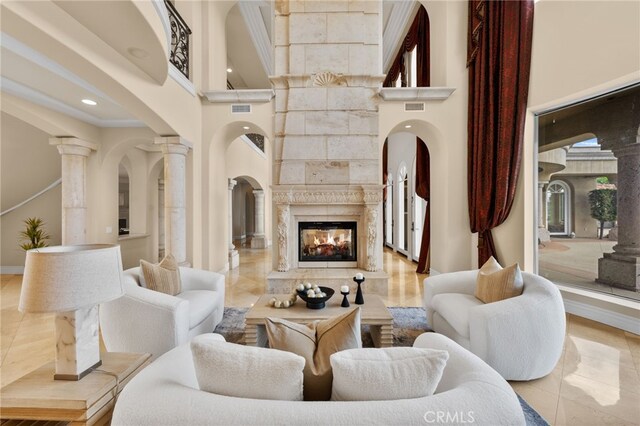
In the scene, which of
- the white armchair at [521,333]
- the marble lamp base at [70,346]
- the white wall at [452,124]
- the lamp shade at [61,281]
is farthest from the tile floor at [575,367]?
the lamp shade at [61,281]

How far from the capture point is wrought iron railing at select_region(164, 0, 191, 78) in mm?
4133

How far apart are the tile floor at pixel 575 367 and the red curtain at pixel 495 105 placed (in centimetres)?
167

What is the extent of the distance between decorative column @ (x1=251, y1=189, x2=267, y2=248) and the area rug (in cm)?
577

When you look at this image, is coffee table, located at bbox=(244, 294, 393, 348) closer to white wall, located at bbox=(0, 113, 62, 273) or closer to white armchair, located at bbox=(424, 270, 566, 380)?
white armchair, located at bbox=(424, 270, 566, 380)

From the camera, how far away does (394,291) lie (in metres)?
4.60

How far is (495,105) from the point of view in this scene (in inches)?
169

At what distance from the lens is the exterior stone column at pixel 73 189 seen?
15.3ft

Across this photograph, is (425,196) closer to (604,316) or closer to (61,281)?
(604,316)

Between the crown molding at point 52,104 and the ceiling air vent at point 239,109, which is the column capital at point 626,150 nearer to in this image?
→ the ceiling air vent at point 239,109

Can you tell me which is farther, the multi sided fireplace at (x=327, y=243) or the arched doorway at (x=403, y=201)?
the arched doorway at (x=403, y=201)

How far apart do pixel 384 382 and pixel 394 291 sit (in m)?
3.76

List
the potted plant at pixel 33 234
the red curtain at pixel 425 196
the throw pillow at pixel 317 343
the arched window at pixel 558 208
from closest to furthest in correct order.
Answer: the throw pillow at pixel 317 343, the arched window at pixel 558 208, the potted plant at pixel 33 234, the red curtain at pixel 425 196

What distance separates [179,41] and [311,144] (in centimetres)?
253

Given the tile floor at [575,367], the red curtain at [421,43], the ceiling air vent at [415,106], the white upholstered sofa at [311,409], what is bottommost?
the tile floor at [575,367]
